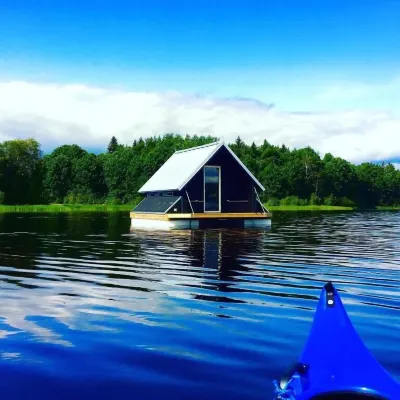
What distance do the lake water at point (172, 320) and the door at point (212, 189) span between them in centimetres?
1623

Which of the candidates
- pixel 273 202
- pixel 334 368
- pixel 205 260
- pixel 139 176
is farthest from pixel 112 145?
pixel 334 368

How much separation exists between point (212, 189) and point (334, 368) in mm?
27827

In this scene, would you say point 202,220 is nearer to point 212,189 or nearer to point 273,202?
A: point 212,189

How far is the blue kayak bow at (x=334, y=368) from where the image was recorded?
385 cm

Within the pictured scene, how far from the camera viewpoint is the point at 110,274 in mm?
11961

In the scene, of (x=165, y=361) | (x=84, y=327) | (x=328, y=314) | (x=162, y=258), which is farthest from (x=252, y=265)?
(x=328, y=314)

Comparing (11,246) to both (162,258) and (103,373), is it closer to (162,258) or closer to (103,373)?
(162,258)

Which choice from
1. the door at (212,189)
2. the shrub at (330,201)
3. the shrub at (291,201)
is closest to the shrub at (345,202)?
the shrub at (330,201)

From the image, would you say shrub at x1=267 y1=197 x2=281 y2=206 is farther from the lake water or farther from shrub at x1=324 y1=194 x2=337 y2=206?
the lake water

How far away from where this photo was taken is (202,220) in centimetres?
3041

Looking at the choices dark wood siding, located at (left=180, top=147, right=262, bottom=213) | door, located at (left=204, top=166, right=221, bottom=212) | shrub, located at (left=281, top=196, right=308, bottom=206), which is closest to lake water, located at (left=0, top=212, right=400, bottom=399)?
door, located at (left=204, top=166, right=221, bottom=212)

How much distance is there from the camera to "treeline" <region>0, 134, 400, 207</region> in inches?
3086

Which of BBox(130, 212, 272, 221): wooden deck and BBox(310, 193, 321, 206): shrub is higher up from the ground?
BBox(310, 193, 321, 206): shrub

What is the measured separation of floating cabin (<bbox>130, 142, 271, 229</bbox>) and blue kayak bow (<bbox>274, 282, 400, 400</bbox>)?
2533 cm
